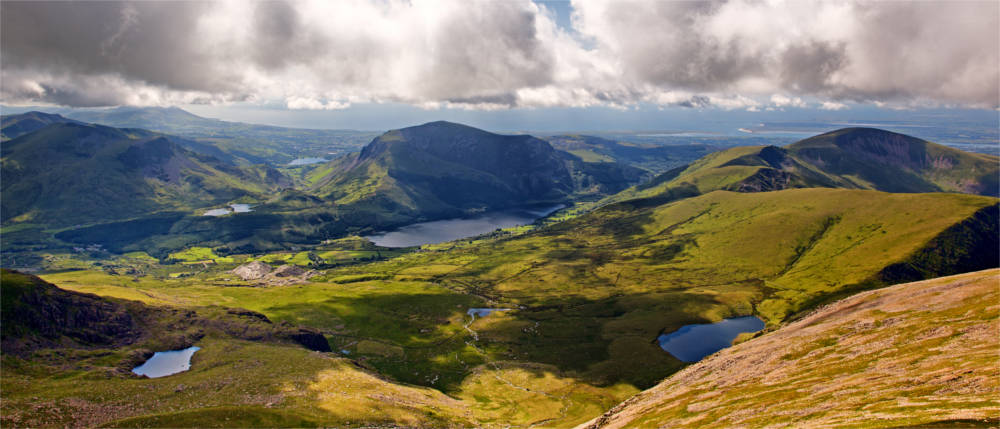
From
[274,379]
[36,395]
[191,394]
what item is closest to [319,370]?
[274,379]

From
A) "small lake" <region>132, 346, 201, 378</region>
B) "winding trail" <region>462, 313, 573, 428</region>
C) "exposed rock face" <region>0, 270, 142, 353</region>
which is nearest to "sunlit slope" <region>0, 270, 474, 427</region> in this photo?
"exposed rock face" <region>0, 270, 142, 353</region>

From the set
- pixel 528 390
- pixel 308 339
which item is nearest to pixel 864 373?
pixel 528 390

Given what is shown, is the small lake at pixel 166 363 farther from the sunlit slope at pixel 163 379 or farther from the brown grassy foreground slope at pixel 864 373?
the brown grassy foreground slope at pixel 864 373

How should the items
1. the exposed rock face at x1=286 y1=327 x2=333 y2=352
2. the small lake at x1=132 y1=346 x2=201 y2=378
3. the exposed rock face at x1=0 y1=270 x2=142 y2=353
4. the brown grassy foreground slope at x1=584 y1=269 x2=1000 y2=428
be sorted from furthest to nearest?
the exposed rock face at x1=286 y1=327 x2=333 y2=352, the small lake at x1=132 y1=346 x2=201 y2=378, the exposed rock face at x1=0 y1=270 x2=142 y2=353, the brown grassy foreground slope at x1=584 y1=269 x2=1000 y2=428

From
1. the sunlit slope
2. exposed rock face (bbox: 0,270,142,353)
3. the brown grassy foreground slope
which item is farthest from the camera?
exposed rock face (bbox: 0,270,142,353)

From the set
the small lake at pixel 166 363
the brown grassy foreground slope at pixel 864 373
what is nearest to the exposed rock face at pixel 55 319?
the small lake at pixel 166 363

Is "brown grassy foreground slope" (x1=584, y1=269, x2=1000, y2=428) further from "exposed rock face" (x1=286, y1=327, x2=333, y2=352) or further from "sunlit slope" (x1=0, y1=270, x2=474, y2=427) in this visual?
"exposed rock face" (x1=286, y1=327, x2=333, y2=352)

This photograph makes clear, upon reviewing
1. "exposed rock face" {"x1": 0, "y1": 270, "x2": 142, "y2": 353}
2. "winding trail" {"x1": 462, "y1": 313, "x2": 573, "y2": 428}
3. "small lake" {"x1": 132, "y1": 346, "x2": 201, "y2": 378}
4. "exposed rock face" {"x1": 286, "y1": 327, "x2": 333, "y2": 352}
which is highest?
"exposed rock face" {"x1": 0, "y1": 270, "x2": 142, "y2": 353}
